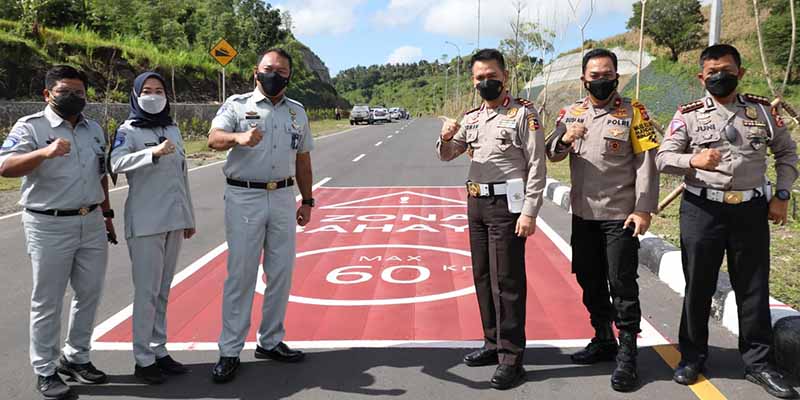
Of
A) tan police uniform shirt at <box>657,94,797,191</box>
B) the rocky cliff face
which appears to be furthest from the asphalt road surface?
the rocky cliff face

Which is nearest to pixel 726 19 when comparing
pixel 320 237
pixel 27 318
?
pixel 320 237

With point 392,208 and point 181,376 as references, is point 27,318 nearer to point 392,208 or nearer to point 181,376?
point 181,376

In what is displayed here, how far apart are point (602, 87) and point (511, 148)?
0.63 metres

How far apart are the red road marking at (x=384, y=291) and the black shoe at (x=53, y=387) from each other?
0.75 m

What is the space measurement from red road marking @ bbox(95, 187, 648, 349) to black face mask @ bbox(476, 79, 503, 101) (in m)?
1.67

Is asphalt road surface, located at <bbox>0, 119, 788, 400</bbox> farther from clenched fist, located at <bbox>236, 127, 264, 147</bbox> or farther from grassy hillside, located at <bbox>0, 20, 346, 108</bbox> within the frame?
grassy hillside, located at <bbox>0, 20, 346, 108</bbox>

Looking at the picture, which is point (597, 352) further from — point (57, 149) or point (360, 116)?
point (360, 116)

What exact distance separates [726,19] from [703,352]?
39.2 meters

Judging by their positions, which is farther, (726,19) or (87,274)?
(726,19)

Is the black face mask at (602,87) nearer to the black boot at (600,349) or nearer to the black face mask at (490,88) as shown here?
the black face mask at (490,88)

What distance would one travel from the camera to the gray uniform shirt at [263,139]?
12.7 feet

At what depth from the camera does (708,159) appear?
3367 millimetres

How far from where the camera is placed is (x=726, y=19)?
1465 inches

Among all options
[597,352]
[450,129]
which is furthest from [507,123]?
[597,352]
